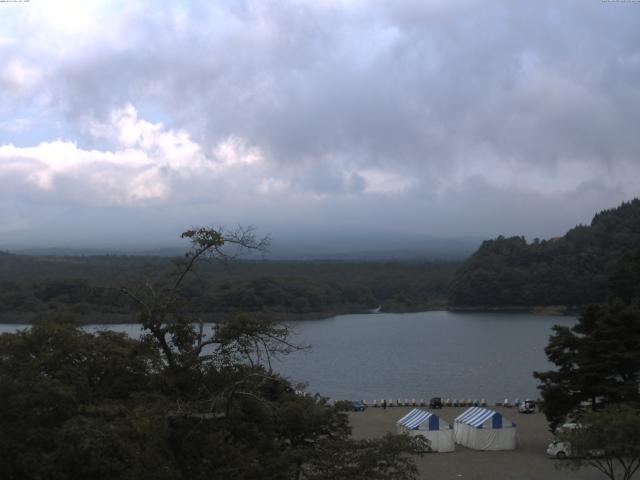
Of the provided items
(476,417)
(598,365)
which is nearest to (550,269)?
(476,417)

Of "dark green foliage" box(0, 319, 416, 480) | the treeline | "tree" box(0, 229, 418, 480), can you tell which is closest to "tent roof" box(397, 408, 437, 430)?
"dark green foliage" box(0, 319, 416, 480)

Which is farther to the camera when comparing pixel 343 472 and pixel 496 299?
pixel 496 299

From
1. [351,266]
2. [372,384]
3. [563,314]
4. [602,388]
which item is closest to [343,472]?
[602,388]

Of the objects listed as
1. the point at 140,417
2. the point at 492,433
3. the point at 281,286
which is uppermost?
the point at 140,417

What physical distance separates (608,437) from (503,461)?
4.49 m

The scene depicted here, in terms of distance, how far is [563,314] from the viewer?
177ft

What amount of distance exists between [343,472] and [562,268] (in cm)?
5407

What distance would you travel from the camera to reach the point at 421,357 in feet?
115

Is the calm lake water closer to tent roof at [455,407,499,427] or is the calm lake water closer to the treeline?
the treeline

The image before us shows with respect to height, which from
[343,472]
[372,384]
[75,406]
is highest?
[75,406]

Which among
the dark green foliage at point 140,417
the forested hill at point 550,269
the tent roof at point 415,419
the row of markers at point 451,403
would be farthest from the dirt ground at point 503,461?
the forested hill at point 550,269

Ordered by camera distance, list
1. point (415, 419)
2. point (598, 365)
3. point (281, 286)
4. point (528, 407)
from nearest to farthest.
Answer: point (598, 365) < point (415, 419) < point (528, 407) < point (281, 286)

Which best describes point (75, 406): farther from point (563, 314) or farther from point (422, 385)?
point (563, 314)

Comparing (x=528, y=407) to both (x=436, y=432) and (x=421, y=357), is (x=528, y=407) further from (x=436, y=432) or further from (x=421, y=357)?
(x=421, y=357)
